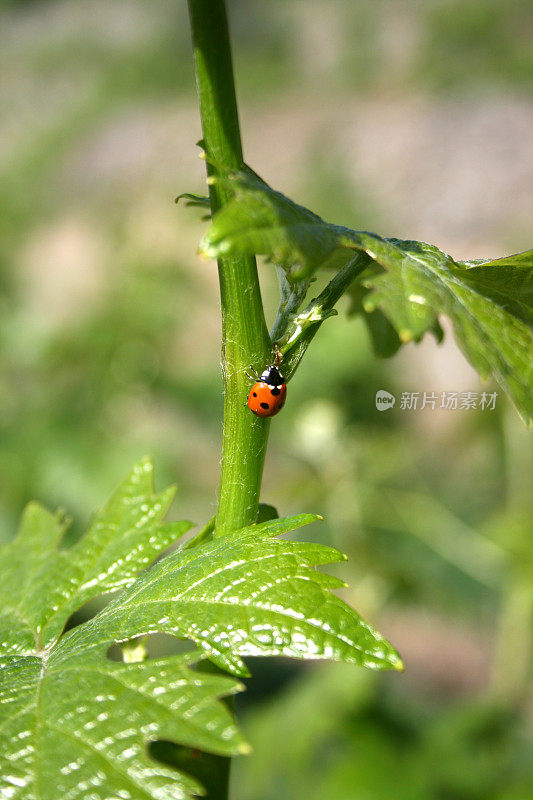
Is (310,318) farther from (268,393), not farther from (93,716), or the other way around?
(93,716)

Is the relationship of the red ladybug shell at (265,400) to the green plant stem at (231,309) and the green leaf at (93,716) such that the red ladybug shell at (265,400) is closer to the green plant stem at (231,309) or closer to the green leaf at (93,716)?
the green plant stem at (231,309)

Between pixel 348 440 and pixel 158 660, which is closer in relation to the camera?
pixel 158 660

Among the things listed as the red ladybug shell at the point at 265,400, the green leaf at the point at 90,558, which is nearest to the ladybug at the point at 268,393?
the red ladybug shell at the point at 265,400

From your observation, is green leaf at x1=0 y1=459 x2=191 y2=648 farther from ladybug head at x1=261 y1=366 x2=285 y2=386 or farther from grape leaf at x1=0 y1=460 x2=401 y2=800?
ladybug head at x1=261 y1=366 x2=285 y2=386

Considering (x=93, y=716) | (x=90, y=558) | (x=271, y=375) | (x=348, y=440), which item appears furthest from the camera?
(x=348, y=440)

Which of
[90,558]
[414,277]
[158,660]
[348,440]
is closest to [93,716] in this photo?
[158,660]

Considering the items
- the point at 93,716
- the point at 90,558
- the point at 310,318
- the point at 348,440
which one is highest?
the point at 348,440
